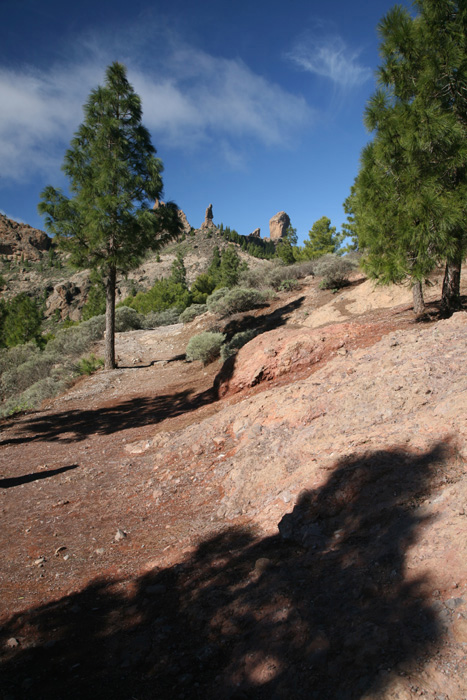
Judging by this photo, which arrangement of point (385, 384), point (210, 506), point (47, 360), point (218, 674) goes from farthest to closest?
point (47, 360) → point (385, 384) → point (210, 506) → point (218, 674)

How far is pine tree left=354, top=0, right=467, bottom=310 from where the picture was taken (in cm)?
720

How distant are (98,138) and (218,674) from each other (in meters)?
15.2

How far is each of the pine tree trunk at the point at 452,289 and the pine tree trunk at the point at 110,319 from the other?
10.7 m

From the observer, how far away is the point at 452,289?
27.4 ft

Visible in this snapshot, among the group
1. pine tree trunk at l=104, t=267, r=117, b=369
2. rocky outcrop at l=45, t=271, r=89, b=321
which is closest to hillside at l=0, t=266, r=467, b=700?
pine tree trunk at l=104, t=267, r=117, b=369

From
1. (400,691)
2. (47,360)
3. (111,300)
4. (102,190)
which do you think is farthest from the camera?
(47,360)

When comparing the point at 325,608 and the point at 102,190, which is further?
the point at 102,190

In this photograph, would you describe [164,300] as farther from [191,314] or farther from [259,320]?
[259,320]

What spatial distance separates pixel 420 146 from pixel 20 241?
134 metres

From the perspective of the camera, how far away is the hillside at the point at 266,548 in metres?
1.99

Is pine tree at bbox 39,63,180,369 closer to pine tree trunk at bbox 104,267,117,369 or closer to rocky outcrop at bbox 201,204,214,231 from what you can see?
pine tree trunk at bbox 104,267,117,369

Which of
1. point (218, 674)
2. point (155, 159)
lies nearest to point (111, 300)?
point (155, 159)

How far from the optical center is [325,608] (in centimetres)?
226

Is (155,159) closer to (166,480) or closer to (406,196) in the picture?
(406,196)
